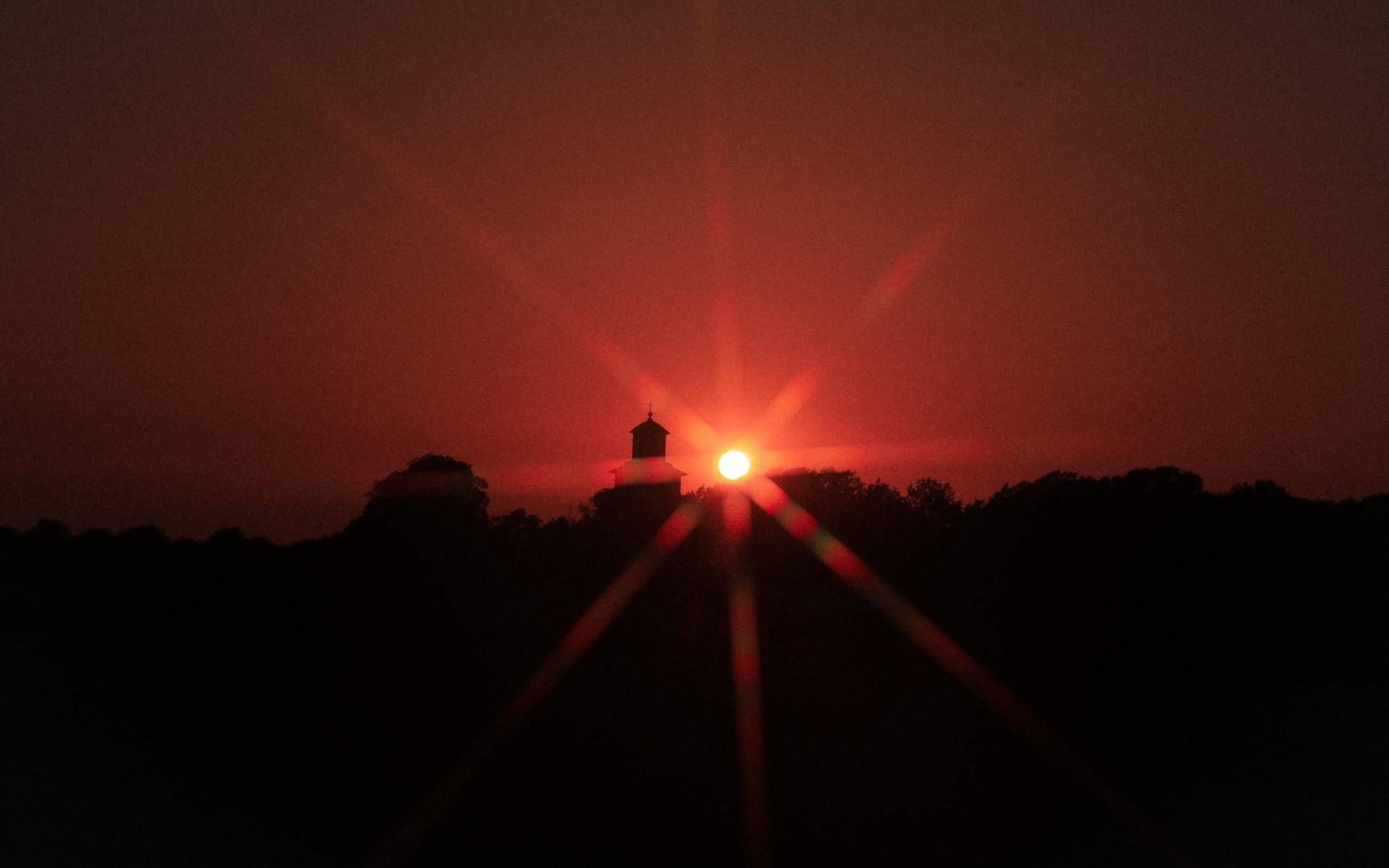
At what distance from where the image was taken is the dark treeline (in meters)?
14.9

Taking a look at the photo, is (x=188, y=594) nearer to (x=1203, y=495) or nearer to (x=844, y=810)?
(x=844, y=810)

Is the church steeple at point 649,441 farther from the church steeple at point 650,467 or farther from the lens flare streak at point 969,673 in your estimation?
the lens flare streak at point 969,673

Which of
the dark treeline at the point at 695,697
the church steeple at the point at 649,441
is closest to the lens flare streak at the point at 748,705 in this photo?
the dark treeline at the point at 695,697

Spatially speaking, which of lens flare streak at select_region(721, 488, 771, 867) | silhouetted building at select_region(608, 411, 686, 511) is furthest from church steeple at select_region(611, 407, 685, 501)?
lens flare streak at select_region(721, 488, 771, 867)

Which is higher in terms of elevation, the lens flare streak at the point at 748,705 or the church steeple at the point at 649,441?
the church steeple at the point at 649,441

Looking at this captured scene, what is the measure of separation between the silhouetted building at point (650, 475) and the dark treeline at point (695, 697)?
11728 millimetres

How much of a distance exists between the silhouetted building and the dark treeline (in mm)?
11728

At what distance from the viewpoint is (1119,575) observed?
2269 centimetres

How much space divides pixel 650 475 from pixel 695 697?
28.7 meters

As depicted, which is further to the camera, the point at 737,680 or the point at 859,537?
the point at 859,537

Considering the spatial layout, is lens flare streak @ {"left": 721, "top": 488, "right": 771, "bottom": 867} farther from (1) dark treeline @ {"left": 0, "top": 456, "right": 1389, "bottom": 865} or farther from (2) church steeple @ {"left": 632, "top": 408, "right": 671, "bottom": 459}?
(2) church steeple @ {"left": 632, "top": 408, "right": 671, "bottom": 459}

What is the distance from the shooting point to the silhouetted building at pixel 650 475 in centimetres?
3831

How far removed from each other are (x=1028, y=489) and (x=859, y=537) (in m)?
7.05

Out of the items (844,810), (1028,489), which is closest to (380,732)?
(844,810)
